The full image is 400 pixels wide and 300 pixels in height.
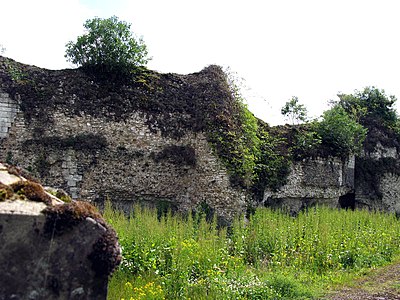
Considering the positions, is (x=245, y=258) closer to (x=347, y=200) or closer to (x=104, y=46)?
(x=104, y=46)

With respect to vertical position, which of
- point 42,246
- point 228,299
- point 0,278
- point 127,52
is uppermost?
point 127,52

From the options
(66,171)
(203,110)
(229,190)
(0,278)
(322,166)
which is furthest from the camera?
(322,166)

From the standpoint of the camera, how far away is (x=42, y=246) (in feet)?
9.68

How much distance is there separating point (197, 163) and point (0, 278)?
11.2m

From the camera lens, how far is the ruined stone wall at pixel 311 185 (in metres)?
16.2

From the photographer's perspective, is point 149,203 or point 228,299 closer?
point 228,299

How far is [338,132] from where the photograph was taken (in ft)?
61.3

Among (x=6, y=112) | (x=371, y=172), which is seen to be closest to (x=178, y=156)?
(x=6, y=112)

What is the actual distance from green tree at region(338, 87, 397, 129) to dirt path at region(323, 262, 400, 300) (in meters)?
14.9

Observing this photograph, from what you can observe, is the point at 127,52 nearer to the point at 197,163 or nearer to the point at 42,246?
the point at 197,163

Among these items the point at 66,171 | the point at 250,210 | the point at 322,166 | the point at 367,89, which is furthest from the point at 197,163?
the point at 367,89

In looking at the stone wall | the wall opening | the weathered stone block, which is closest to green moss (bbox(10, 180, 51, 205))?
the weathered stone block

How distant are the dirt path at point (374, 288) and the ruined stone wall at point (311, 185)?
6873mm

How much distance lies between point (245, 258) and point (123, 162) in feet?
18.8
